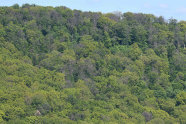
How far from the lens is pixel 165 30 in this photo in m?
79.3

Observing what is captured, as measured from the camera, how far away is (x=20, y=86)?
55.4 meters

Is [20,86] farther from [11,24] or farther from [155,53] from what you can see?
[155,53]

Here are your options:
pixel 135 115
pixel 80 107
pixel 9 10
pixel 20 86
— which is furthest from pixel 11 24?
pixel 135 115

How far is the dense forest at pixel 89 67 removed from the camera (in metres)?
54.0

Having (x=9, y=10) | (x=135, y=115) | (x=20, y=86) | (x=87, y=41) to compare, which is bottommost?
(x=135, y=115)

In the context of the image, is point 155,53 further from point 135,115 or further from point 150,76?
point 135,115

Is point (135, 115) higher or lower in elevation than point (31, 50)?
lower

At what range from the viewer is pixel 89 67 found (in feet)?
213

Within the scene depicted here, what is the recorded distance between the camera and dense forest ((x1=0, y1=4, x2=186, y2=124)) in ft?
177

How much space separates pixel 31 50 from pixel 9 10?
1107cm

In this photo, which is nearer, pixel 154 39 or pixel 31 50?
pixel 31 50

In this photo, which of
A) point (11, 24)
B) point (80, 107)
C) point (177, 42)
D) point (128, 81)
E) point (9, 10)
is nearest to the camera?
point (80, 107)

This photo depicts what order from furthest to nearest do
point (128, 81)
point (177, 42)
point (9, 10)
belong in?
point (177, 42) < point (9, 10) < point (128, 81)

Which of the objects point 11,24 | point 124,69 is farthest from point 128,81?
point 11,24
